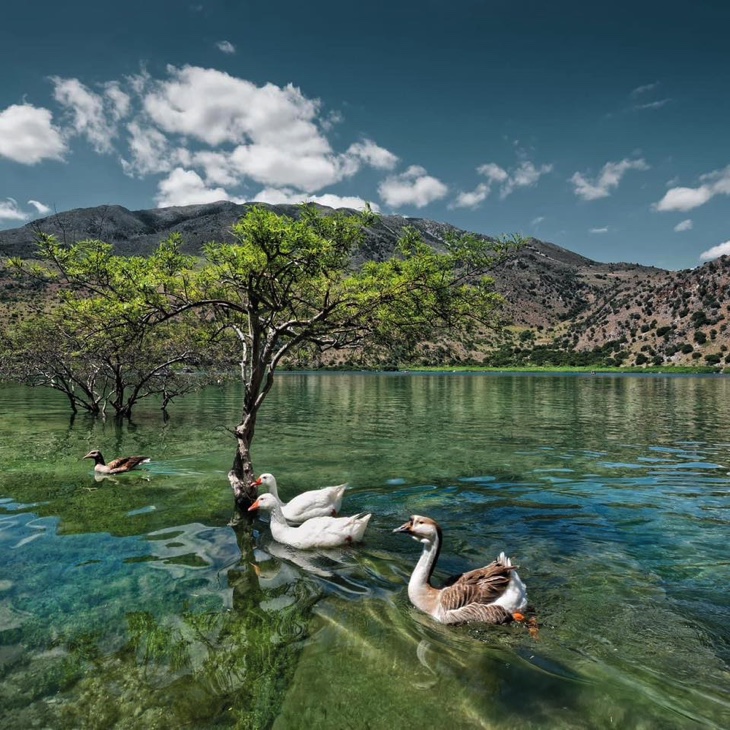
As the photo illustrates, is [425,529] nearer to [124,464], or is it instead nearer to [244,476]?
[244,476]

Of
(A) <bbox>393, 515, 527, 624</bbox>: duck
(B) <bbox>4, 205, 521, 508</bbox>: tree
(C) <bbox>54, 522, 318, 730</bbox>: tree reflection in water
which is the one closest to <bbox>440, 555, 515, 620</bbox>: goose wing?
(A) <bbox>393, 515, 527, 624</bbox>: duck

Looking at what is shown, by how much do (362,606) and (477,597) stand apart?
213 cm

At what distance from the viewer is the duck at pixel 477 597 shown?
324 inches

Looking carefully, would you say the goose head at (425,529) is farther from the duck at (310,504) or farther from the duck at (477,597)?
the duck at (310,504)

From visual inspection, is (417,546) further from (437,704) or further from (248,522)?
(437,704)

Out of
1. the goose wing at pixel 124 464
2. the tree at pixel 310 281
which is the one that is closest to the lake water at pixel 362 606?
the goose wing at pixel 124 464

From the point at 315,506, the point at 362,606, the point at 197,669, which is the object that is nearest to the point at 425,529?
the point at 362,606

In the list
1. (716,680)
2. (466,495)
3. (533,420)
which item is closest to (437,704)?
(716,680)

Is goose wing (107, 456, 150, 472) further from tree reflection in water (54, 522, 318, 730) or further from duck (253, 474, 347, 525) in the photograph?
tree reflection in water (54, 522, 318, 730)

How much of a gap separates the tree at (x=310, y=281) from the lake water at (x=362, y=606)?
15.2 ft

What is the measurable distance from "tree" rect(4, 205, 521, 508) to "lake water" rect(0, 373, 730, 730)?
15.2ft

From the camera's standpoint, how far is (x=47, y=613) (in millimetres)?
8477

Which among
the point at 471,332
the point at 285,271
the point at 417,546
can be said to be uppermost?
the point at 285,271

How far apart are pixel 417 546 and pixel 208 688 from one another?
23.0 feet
